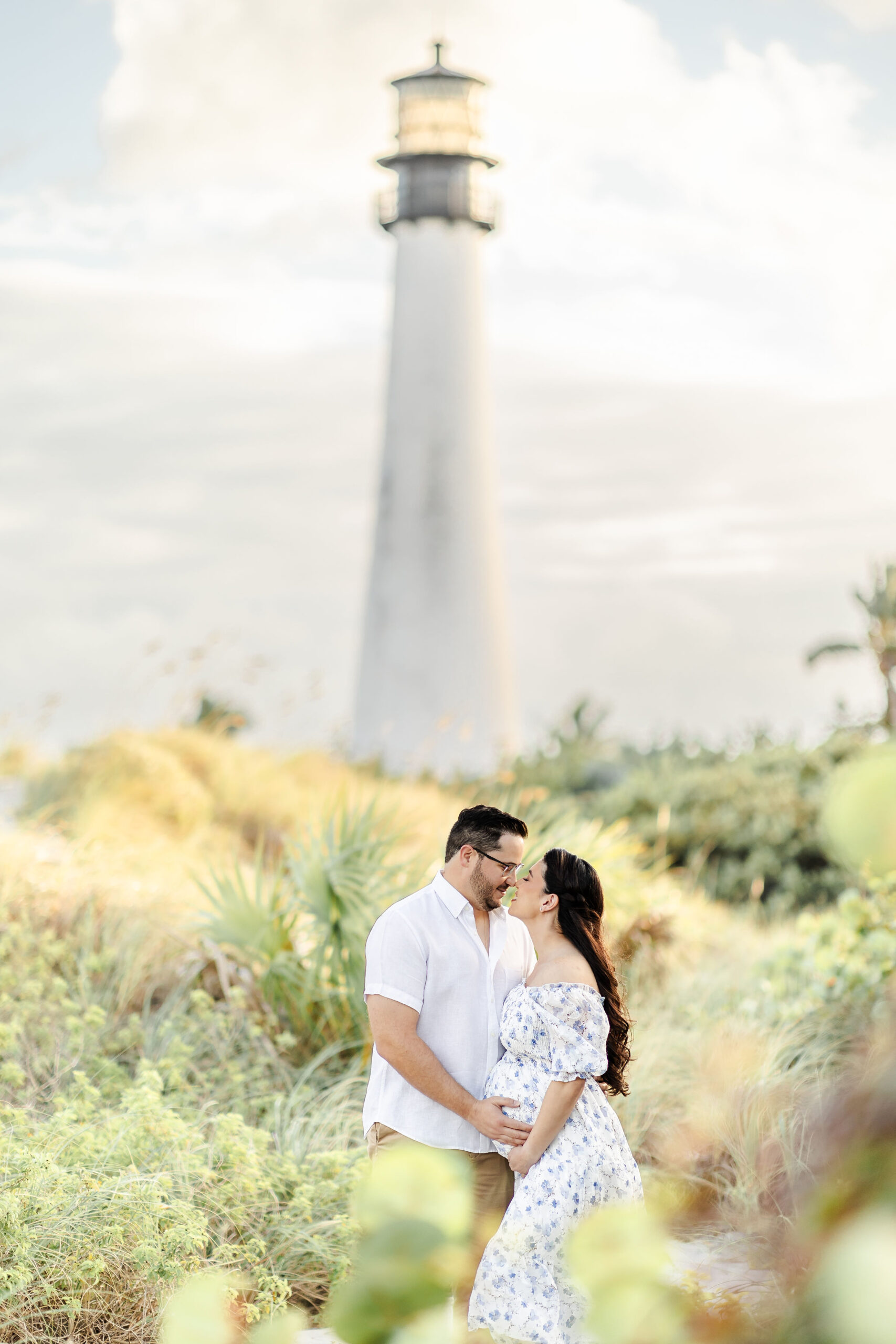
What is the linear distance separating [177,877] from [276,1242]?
12.9 ft

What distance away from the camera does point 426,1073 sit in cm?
367

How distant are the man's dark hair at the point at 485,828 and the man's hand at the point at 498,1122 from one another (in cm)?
76

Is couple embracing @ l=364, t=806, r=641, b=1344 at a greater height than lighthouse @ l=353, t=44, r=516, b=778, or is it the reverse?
lighthouse @ l=353, t=44, r=516, b=778

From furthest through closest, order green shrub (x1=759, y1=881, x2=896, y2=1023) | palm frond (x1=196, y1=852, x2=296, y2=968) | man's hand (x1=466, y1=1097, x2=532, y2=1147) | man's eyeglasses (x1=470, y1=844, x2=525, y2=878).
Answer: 1. green shrub (x1=759, y1=881, x2=896, y2=1023)
2. palm frond (x1=196, y1=852, x2=296, y2=968)
3. man's eyeglasses (x1=470, y1=844, x2=525, y2=878)
4. man's hand (x1=466, y1=1097, x2=532, y2=1147)

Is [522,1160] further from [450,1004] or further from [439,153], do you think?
[439,153]

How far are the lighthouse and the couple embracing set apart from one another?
601 inches

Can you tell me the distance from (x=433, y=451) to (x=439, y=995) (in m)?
16.2

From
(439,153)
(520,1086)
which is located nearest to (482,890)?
(520,1086)

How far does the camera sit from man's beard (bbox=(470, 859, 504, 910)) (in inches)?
152

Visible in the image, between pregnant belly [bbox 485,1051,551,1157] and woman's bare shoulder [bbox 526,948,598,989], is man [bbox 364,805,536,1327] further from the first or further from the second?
woman's bare shoulder [bbox 526,948,598,989]

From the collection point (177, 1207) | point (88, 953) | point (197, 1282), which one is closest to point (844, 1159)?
point (197, 1282)

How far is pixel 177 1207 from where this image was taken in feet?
12.8

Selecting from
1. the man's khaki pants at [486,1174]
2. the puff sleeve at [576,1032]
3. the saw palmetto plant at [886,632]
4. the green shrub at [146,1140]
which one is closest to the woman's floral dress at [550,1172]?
the puff sleeve at [576,1032]

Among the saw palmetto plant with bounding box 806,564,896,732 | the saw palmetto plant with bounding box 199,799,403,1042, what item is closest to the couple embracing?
the saw palmetto plant with bounding box 199,799,403,1042
